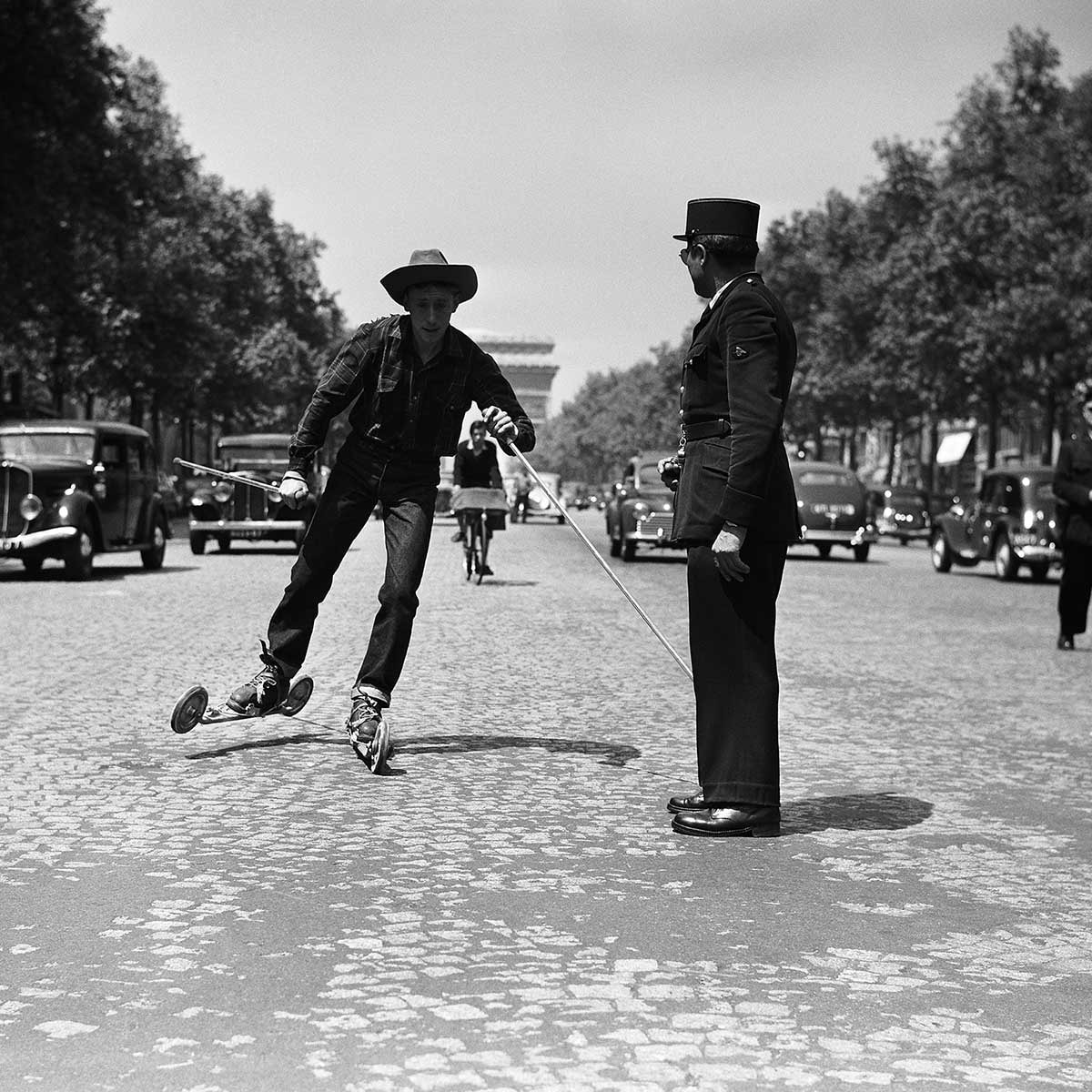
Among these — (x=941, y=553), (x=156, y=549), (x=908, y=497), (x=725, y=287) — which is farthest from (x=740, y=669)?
(x=908, y=497)

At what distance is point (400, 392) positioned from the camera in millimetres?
7516

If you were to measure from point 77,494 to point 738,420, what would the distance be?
17650 mm

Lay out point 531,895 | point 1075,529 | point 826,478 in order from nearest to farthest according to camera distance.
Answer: point 531,895, point 1075,529, point 826,478

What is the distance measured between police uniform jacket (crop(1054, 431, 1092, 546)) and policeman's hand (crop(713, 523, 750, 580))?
29.5 ft

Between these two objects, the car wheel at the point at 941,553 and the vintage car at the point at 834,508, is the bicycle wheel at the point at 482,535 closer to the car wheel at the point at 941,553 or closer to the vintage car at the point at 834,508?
the car wheel at the point at 941,553

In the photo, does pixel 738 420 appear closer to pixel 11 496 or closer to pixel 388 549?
pixel 388 549

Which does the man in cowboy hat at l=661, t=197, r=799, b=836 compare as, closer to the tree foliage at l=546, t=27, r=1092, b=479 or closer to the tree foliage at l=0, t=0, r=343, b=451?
the tree foliage at l=0, t=0, r=343, b=451

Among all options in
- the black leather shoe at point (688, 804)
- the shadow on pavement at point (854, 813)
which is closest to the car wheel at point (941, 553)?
the shadow on pavement at point (854, 813)

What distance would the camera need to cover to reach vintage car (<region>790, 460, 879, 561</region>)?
3441 cm

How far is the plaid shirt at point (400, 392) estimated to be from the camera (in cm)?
750

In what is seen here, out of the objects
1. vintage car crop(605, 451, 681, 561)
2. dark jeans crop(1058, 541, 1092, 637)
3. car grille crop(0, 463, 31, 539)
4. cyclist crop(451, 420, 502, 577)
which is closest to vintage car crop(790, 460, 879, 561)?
vintage car crop(605, 451, 681, 561)

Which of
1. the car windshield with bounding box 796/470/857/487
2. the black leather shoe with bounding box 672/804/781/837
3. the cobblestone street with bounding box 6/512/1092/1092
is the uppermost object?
the car windshield with bounding box 796/470/857/487

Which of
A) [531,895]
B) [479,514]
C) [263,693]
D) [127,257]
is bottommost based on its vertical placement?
[531,895]

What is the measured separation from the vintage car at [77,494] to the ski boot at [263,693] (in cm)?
1441
